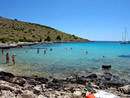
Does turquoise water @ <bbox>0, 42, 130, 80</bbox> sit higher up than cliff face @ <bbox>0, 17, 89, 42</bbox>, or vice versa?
cliff face @ <bbox>0, 17, 89, 42</bbox>

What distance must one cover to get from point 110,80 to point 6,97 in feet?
33.9

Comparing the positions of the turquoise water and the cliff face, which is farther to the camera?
the cliff face

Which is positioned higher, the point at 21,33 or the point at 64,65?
the point at 21,33

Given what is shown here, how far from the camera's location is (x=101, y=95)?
9461mm

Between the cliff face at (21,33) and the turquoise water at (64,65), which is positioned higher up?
the cliff face at (21,33)

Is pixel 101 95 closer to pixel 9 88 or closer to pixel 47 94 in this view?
pixel 47 94

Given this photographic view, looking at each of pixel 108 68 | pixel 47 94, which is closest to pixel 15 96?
pixel 47 94

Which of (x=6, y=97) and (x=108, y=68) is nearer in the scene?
(x=6, y=97)

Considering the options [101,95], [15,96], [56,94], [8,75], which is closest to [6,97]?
[15,96]

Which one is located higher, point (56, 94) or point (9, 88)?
point (9, 88)

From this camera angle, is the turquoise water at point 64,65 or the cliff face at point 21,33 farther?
the cliff face at point 21,33

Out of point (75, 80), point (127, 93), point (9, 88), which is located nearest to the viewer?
point (9, 88)

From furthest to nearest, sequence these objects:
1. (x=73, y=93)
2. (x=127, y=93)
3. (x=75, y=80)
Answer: (x=75, y=80) < (x=127, y=93) < (x=73, y=93)

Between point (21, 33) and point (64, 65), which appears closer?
point (64, 65)
